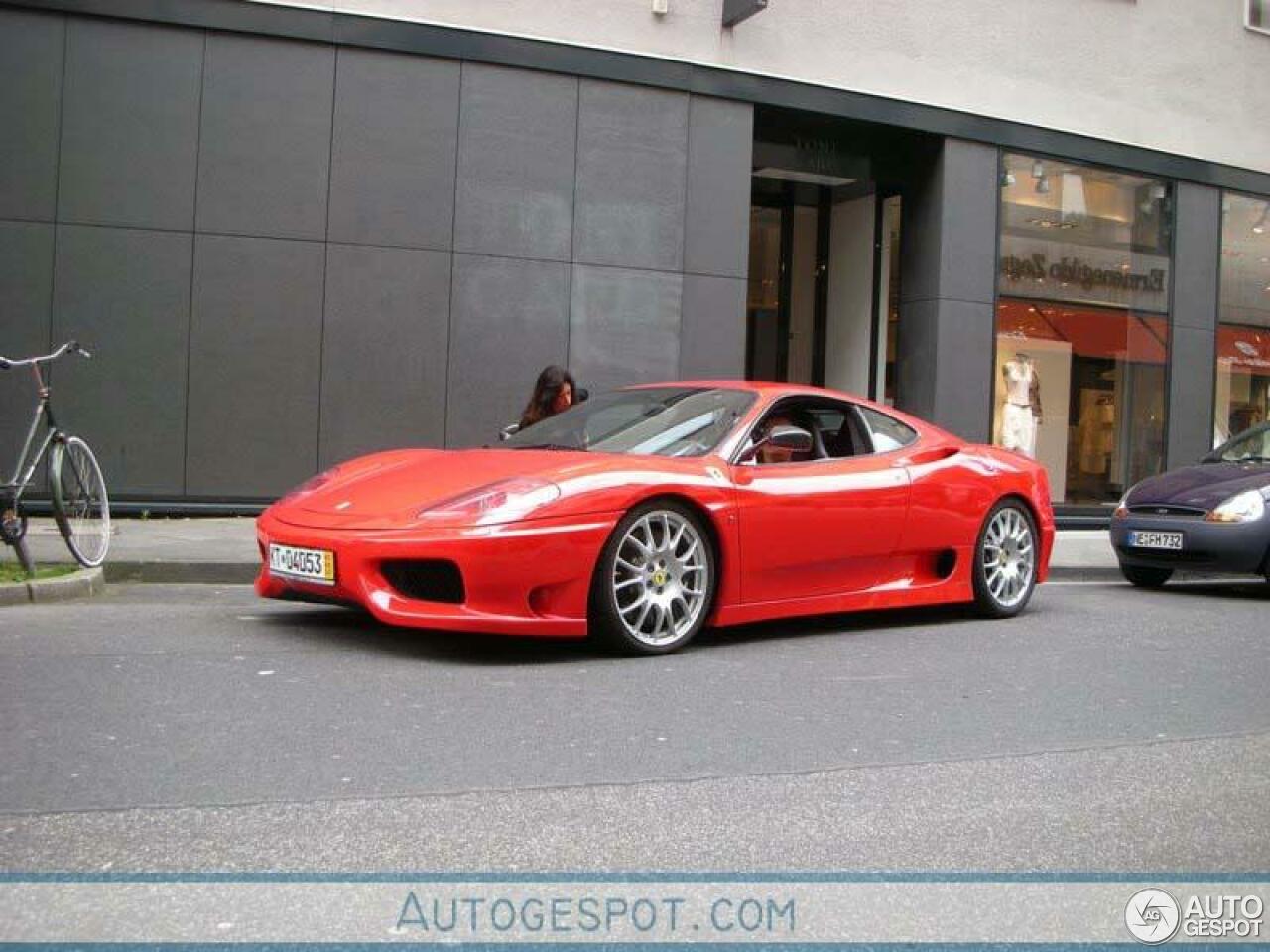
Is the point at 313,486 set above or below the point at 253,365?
below

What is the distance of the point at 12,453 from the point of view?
1179 centimetres

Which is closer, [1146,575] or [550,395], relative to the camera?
[550,395]

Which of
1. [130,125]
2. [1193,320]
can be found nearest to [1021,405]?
[1193,320]

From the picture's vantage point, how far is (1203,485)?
33.1 ft

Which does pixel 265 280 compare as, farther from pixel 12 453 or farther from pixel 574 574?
pixel 574 574

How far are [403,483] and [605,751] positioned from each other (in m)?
2.16

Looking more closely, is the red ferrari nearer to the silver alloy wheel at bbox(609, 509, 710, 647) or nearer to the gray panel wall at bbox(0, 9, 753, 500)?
the silver alloy wheel at bbox(609, 509, 710, 647)

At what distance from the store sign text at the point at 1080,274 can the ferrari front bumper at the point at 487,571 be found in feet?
38.2

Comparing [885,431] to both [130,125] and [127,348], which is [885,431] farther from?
[130,125]

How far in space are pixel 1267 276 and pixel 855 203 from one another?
5.87 meters

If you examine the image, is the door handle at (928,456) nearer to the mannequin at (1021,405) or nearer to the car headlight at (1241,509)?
the car headlight at (1241,509)

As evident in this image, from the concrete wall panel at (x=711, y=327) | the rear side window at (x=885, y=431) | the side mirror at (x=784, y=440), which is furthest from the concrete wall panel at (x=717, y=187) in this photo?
the side mirror at (x=784, y=440)

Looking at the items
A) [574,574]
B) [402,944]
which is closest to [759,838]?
[402,944]

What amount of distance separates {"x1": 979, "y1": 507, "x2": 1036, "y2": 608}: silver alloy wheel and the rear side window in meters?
0.73
